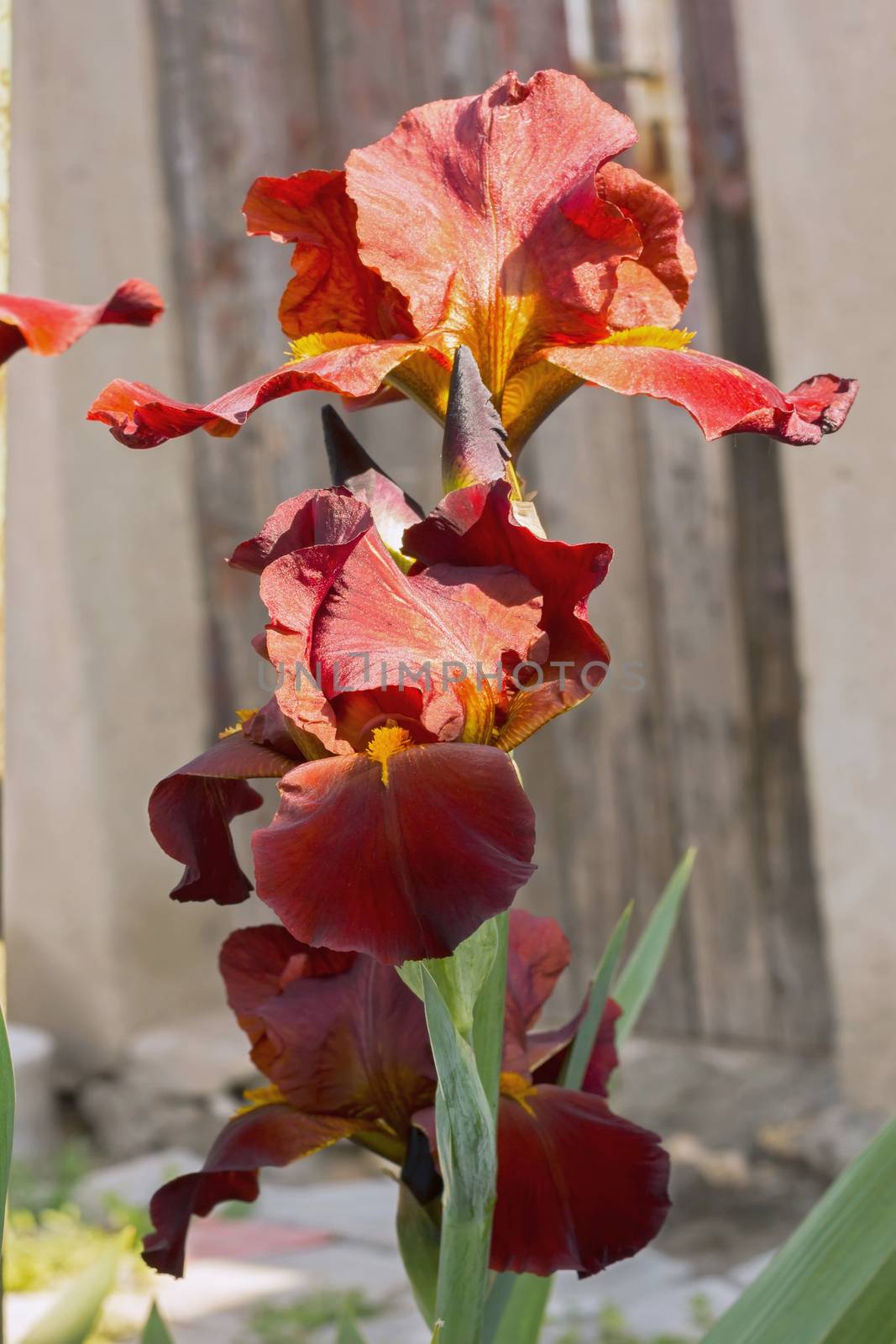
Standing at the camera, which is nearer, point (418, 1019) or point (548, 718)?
point (548, 718)

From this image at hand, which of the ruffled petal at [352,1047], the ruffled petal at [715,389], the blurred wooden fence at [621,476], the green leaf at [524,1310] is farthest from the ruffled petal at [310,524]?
the blurred wooden fence at [621,476]

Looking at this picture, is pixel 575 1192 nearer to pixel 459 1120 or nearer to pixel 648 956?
pixel 459 1120

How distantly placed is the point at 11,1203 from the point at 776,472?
186 cm

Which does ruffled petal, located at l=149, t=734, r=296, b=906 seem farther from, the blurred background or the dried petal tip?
the blurred background

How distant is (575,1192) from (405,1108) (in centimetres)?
9

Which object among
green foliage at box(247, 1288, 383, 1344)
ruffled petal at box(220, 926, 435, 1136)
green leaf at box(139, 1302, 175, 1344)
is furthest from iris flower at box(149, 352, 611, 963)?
green foliage at box(247, 1288, 383, 1344)

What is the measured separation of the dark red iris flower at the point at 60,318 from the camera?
71 centimetres

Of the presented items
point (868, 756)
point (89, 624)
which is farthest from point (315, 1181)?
point (868, 756)

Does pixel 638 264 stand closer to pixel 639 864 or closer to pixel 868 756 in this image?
pixel 868 756

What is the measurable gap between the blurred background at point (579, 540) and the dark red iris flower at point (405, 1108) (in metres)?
1.60

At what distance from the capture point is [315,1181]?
9.36 ft

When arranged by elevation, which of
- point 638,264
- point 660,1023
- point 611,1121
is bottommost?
point 660,1023

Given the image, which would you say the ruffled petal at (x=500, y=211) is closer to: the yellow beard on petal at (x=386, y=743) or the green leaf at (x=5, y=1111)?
the yellow beard on petal at (x=386, y=743)

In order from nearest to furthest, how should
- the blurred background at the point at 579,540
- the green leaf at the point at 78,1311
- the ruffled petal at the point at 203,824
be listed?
the ruffled petal at the point at 203,824 → the green leaf at the point at 78,1311 → the blurred background at the point at 579,540
